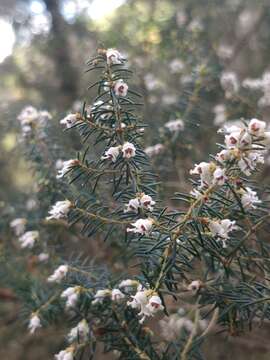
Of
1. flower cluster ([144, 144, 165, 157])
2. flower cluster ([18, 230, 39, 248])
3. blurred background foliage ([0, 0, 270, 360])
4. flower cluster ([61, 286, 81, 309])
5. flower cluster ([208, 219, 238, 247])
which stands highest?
blurred background foliage ([0, 0, 270, 360])

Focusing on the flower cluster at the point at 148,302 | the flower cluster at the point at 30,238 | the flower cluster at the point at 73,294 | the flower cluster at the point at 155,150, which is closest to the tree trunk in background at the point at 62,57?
the flower cluster at the point at 155,150

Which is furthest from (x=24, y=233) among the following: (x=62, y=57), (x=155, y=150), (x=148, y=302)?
(x=62, y=57)

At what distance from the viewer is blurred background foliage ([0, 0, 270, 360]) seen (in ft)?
8.91

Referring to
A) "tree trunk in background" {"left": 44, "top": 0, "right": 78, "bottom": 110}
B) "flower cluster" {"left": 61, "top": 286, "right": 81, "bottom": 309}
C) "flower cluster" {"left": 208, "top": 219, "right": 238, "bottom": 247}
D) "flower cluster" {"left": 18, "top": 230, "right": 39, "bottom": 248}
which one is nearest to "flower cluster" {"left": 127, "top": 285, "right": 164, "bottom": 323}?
"flower cluster" {"left": 208, "top": 219, "right": 238, "bottom": 247}

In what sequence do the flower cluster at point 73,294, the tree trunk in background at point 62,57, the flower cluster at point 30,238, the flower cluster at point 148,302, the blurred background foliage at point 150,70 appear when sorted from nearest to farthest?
the flower cluster at point 148,302
the flower cluster at point 73,294
the flower cluster at point 30,238
the blurred background foliage at point 150,70
the tree trunk in background at point 62,57

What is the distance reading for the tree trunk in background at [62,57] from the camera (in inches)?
163

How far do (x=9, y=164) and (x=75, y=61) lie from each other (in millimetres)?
1022

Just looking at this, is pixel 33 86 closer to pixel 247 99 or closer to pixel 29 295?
pixel 247 99

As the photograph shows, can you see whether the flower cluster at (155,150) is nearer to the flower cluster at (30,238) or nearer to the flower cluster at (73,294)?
the flower cluster at (30,238)

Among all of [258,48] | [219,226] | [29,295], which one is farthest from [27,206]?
[258,48]

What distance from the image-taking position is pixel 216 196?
1438 millimetres

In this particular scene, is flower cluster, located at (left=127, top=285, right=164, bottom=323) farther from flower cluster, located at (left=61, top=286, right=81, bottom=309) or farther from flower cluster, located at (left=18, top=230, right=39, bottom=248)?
flower cluster, located at (left=18, top=230, right=39, bottom=248)

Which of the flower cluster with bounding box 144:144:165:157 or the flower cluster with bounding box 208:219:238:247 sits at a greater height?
the flower cluster with bounding box 144:144:165:157

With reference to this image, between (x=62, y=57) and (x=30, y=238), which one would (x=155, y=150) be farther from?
(x=62, y=57)
